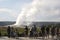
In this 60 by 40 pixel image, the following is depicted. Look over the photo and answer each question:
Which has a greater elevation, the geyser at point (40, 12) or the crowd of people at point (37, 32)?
the geyser at point (40, 12)

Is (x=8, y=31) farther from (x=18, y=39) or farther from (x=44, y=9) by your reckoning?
(x=44, y=9)

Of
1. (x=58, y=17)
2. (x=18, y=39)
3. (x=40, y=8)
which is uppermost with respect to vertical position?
(x=40, y=8)

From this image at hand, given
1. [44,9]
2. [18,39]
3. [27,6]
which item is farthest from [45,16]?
[18,39]

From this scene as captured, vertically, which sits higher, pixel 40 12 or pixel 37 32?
pixel 40 12

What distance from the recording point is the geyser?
2342mm

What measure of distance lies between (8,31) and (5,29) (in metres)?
0.06

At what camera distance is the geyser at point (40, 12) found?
92.2 inches

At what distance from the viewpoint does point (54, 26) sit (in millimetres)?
2373

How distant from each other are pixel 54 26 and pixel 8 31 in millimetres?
692

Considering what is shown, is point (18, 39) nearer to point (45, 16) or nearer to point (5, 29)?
point (5, 29)

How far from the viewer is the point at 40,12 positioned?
2.37 metres

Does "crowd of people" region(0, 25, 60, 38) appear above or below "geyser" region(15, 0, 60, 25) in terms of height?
below

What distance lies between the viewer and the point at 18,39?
7.68 feet

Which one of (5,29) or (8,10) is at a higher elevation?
(8,10)
